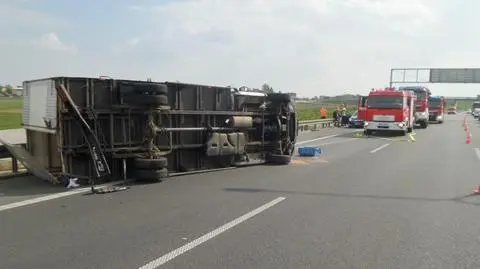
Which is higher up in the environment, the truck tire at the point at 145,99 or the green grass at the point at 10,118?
the truck tire at the point at 145,99

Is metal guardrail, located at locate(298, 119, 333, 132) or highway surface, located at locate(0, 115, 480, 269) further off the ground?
highway surface, located at locate(0, 115, 480, 269)

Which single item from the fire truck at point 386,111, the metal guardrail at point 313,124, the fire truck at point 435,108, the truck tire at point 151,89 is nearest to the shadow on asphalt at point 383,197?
the truck tire at point 151,89

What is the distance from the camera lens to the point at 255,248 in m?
5.66

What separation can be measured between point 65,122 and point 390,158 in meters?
10.5

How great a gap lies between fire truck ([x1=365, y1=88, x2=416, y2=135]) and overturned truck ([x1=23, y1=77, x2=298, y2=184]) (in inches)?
679

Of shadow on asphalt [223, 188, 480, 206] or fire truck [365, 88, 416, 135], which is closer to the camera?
shadow on asphalt [223, 188, 480, 206]

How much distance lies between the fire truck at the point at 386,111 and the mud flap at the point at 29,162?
2198 cm

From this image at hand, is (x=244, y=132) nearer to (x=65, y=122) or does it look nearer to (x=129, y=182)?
(x=129, y=182)

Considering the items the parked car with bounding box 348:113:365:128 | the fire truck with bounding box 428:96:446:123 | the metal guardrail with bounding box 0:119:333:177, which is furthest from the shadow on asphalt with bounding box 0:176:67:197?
the fire truck with bounding box 428:96:446:123

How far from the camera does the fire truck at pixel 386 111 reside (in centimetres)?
2883

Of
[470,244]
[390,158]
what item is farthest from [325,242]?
[390,158]

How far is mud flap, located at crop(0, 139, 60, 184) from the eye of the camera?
10010 mm

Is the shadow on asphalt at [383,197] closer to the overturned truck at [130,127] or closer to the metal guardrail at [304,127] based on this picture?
the overturned truck at [130,127]

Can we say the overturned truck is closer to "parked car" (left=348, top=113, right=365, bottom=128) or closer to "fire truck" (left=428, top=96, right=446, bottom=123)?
"parked car" (left=348, top=113, right=365, bottom=128)
